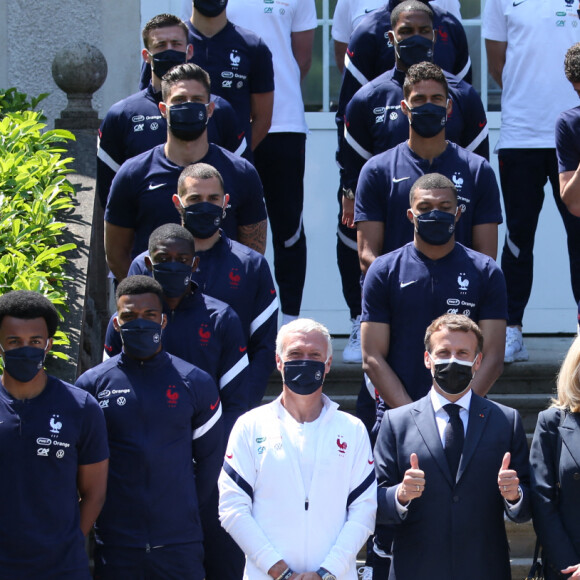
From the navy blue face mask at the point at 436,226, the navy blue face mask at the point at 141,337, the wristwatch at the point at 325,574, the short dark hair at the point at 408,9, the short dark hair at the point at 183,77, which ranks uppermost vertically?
the short dark hair at the point at 408,9

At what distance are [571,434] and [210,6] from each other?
357 centimetres

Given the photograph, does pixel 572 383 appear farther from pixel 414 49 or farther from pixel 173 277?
pixel 414 49

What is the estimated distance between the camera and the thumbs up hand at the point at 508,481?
4.82 m

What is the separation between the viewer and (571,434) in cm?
494

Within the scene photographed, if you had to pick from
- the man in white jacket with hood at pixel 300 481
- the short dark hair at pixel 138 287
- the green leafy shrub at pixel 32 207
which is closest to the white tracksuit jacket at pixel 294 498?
the man in white jacket with hood at pixel 300 481

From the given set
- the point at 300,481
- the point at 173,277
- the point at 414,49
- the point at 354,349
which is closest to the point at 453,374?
the point at 300,481

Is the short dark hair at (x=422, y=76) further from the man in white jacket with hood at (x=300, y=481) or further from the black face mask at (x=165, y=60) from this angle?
the man in white jacket with hood at (x=300, y=481)

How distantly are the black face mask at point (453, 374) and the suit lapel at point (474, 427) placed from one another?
0.32 feet

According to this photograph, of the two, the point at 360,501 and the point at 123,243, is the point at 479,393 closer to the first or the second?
the point at 360,501

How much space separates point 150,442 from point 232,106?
2.72 m

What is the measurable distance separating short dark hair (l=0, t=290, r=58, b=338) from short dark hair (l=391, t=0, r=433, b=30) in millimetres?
2786

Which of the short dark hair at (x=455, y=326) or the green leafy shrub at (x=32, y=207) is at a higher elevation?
the green leafy shrub at (x=32, y=207)

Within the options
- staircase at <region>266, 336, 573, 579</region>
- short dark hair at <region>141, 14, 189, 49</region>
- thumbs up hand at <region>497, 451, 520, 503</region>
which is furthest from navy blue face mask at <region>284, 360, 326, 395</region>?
short dark hair at <region>141, 14, 189, 49</region>

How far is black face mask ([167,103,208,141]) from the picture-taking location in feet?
20.9
